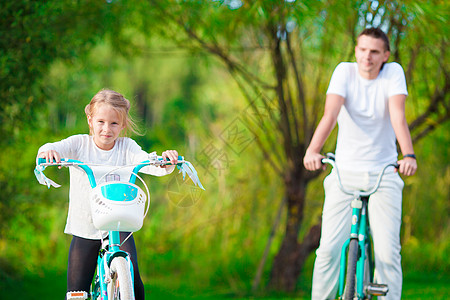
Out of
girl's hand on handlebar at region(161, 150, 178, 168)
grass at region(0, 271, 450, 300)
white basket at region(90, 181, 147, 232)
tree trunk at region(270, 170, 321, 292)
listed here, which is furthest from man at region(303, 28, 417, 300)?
tree trunk at region(270, 170, 321, 292)

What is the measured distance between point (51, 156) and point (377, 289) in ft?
6.15

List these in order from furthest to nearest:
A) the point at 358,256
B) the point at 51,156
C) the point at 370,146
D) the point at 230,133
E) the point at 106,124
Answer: the point at 230,133 → the point at 370,146 → the point at 358,256 → the point at 106,124 → the point at 51,156

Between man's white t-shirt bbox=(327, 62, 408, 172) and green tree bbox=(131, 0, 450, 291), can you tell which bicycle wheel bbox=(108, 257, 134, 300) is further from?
green tree bbox=(131, 0, 450, 291)

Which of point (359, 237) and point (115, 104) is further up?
point (115, 104)

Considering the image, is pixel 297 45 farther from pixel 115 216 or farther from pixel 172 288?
pixel 115 216

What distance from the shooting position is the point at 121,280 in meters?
2.50

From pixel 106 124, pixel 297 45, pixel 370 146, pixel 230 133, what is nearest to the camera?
pixel 106 124

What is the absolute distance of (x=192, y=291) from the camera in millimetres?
6359

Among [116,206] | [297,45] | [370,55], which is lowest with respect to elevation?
[116,206]

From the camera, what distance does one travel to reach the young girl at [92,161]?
9.39 ft

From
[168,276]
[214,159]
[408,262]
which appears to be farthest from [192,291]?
[408,262]

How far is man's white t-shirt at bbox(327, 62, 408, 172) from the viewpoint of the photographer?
11.3 feet

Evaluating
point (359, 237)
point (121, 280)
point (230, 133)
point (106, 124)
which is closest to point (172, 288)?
point (230, 133)

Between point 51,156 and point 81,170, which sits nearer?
point 51,156
